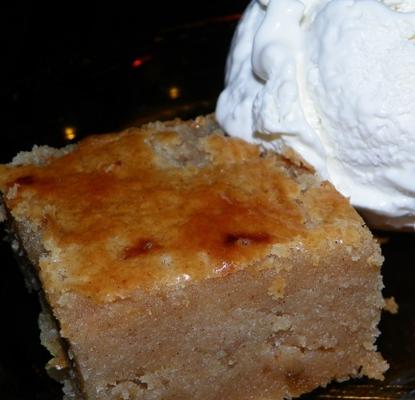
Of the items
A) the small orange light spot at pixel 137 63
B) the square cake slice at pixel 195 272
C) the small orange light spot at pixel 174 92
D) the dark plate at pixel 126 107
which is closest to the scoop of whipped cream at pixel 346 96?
the square cake slice at pixel 195 272

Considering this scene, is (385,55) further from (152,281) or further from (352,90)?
(152,281)

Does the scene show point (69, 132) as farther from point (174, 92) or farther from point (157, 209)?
point (157, 209)

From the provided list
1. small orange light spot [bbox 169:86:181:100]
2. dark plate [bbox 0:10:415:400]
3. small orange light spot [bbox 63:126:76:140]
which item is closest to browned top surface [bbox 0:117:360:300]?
dark plate [bbox 0:10:415:400]

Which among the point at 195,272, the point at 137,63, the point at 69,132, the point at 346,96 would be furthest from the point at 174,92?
the point at 195,272

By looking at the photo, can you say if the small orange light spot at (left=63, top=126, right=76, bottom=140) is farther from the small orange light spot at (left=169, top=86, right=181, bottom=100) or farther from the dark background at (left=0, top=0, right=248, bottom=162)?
the small orange light spot at (left=169, top=86, right=181, bottom=100)

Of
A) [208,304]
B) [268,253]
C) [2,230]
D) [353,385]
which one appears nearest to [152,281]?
[208,304]

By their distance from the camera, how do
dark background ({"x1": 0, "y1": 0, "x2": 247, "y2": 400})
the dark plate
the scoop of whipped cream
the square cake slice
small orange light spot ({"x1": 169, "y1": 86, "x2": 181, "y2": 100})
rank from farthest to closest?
1. small orange light spot ({"x1": 169, "y1": 86, "x2": 181, "y2": 100})
2. dark background ({"x1": 0, "y1": 0, "x2": 247, "y2": 400})
3. the dark plate
4. the scoop of whipped cream
5. the square cake slice

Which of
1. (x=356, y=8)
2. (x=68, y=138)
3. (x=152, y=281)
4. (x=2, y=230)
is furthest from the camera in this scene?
(x=68, y=138)
